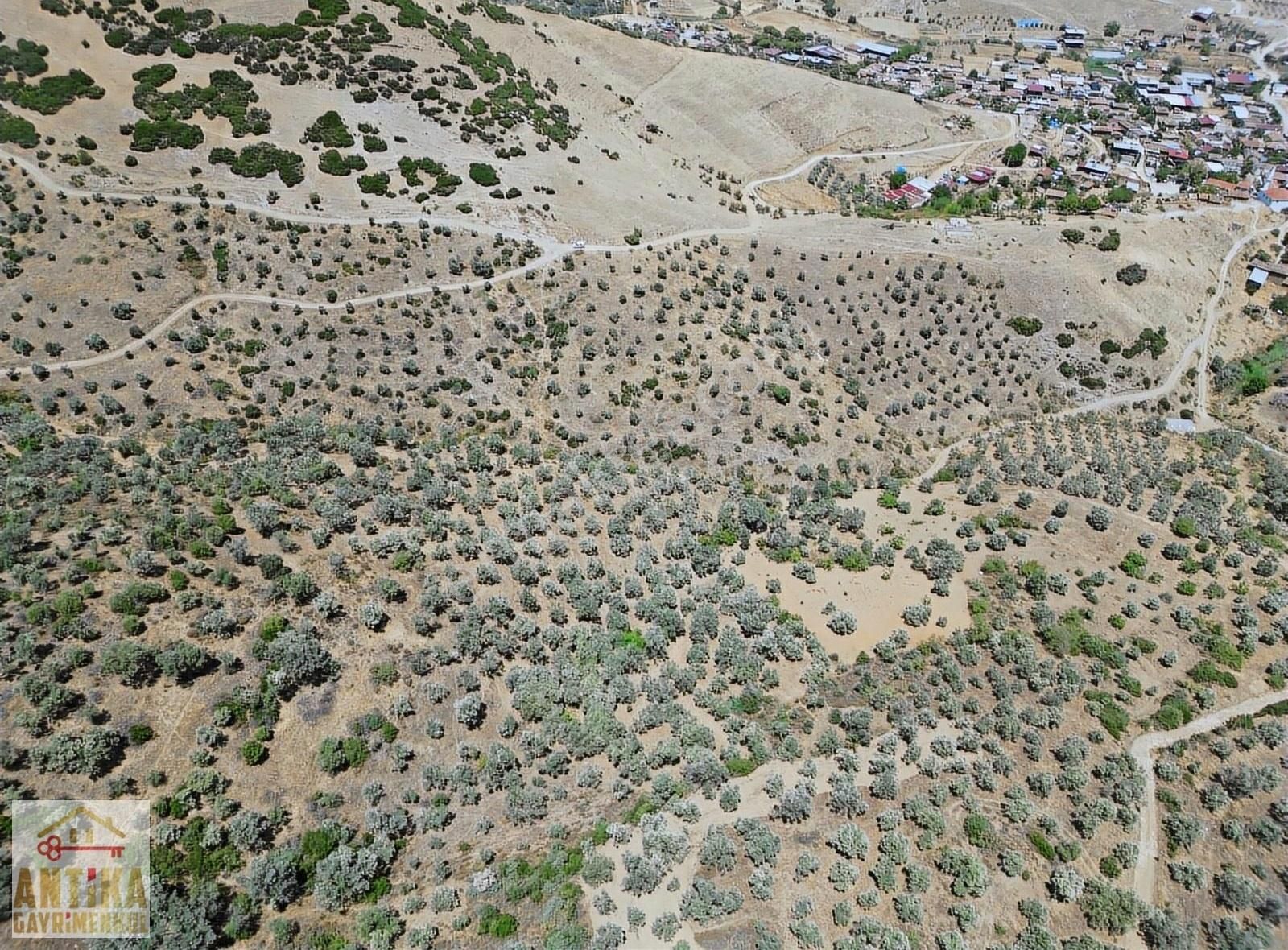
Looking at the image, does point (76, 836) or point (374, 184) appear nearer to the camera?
point (76, 836)

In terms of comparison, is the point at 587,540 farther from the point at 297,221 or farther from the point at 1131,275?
the point at 1131,275

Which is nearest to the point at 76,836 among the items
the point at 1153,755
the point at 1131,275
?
the point at 1153,755

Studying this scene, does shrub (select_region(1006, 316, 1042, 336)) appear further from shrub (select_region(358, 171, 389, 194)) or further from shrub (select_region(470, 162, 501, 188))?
shrub (select_region(358, 171, 389, 194))

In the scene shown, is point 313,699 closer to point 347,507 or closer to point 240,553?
point 240,553

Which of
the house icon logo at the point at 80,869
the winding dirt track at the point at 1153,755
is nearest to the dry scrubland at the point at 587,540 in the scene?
the winding dirt track at the point at 1153,755

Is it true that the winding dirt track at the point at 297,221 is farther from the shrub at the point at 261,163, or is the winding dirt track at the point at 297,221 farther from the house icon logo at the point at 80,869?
the house icon logo at the point at 80,869

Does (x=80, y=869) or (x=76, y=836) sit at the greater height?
(x=76, y=836)
